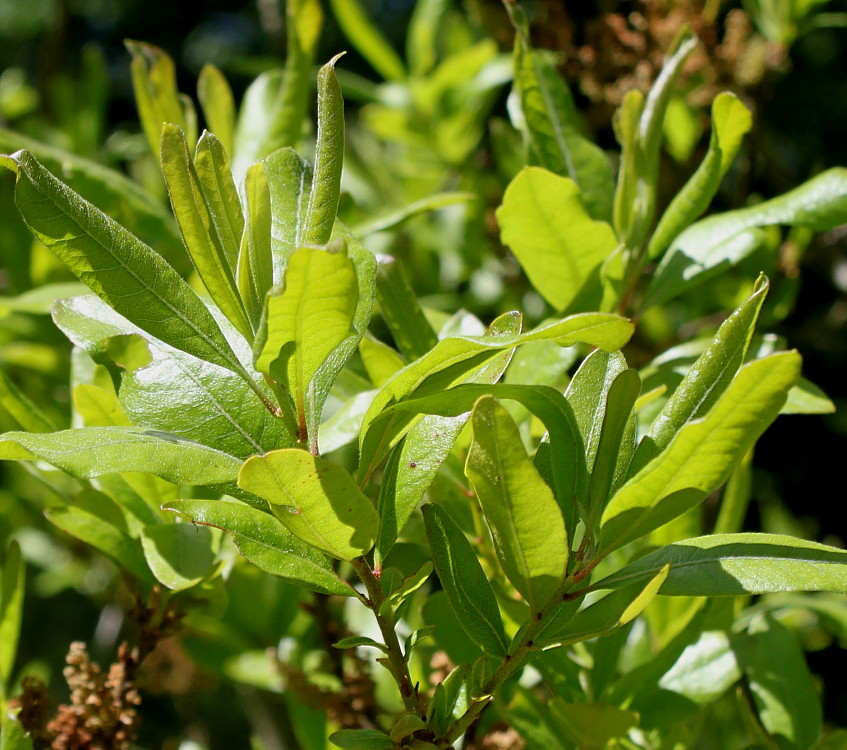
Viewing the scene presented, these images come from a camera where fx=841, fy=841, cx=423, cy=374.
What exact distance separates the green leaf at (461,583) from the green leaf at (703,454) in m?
0.12

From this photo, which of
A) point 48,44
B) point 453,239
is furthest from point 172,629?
point 48,44

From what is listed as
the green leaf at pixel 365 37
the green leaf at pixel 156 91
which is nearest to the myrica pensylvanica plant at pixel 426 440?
the green leaf at pixel 156 91

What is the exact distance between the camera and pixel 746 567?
635 mm

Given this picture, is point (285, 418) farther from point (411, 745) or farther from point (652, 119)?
point (652, 119)

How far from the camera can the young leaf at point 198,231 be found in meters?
0.64

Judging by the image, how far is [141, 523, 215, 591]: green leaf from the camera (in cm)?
81

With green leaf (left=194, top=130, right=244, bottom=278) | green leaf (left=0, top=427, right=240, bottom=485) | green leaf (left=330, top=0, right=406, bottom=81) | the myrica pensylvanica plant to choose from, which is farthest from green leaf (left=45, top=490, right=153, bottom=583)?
green leaf (left=330, top=0, right=406, bottom=81)

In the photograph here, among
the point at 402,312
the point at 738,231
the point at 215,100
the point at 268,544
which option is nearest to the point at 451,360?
the point at 268,544

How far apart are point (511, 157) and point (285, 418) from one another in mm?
1093

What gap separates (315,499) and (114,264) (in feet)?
0.80

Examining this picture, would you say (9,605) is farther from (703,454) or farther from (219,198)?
(703,454)

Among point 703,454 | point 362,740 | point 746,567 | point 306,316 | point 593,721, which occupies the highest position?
point 306,316

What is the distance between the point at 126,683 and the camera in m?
0.95

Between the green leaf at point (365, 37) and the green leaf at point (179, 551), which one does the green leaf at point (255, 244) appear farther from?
the green leaf at point (365, 37)
